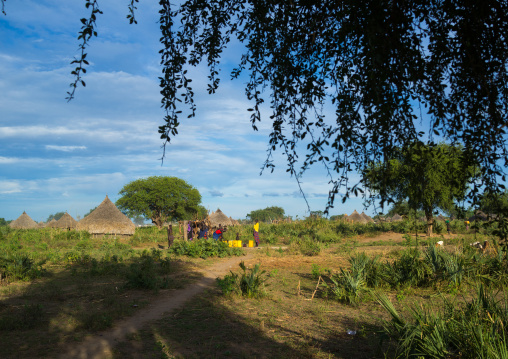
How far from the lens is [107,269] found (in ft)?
40.9

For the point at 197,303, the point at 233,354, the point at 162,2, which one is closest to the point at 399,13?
the point at 162,2

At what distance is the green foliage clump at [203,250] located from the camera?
1703 centimetres

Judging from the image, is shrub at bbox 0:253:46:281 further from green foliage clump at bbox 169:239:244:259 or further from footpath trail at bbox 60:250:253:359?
green foliage clump at bbox 169:239:244:259

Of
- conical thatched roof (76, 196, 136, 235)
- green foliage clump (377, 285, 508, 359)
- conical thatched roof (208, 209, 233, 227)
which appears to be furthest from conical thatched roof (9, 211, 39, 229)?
green foliage clump (377, 285, 508, 359)

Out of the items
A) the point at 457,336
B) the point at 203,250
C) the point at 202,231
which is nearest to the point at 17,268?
the point at 203,250

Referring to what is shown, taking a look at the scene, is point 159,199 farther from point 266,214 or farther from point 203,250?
point 266,214

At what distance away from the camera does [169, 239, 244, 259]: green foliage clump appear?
1703cm

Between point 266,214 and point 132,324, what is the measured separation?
10095 centimetres

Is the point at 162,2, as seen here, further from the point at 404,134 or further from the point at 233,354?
the point at 233,354

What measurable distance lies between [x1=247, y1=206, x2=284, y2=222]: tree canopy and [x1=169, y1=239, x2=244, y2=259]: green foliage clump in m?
88.1

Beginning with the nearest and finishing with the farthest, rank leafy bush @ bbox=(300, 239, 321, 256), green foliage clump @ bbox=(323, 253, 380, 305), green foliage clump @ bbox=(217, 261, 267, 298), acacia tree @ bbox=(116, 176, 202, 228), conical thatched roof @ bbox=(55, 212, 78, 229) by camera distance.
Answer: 1. green foliage clump @ bbox=(323, 253, 380, 305)
2. green foliage clump @ bbox=(217, 261, 267, 298)
3. leafy bush @ bbox=(300, 239, 321, 256)
4. conical thatched roof @ bbox=(55, 212, 78, 229)
5. acacia tree @ bbox=(116, 176, 202, 228)

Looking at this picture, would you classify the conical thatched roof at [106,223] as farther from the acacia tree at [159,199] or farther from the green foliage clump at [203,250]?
the acacia tree at [159,199]

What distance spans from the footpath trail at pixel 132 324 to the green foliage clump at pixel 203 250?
508 centimetres

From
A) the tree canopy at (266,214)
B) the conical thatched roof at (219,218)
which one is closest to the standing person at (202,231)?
the conical thatched roof at (219,218)
